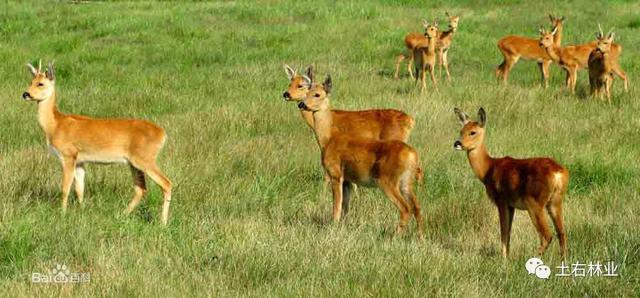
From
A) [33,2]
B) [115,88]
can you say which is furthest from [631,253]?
[33,2]

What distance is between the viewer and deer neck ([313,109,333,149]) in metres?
7.96

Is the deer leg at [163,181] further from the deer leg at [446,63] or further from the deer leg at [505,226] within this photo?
the deer leg at [446,63]

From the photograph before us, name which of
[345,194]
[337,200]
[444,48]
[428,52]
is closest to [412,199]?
[337,200]

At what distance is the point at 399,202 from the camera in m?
6.95

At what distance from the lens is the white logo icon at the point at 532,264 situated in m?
5.82

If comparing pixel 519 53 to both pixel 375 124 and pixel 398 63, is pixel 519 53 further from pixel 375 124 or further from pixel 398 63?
pixel 375 124

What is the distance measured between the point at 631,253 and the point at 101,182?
188 inches

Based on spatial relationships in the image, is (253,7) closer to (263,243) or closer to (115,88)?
(115,88)

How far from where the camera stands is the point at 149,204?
306 inches

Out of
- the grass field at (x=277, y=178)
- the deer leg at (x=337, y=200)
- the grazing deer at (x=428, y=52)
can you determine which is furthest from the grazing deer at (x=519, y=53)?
the deer leg at (x=337, y=200)

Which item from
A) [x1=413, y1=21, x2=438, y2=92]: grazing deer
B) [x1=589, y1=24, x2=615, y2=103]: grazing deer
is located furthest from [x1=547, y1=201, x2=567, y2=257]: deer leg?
[x1=413, y1=21, x2=438, y2=92]: grazing deer

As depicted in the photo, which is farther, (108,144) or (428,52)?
(428,52)

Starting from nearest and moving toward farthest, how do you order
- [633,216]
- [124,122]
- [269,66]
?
[633,216], [124,122], [269,66]

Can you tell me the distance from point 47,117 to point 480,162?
3.84 metres
